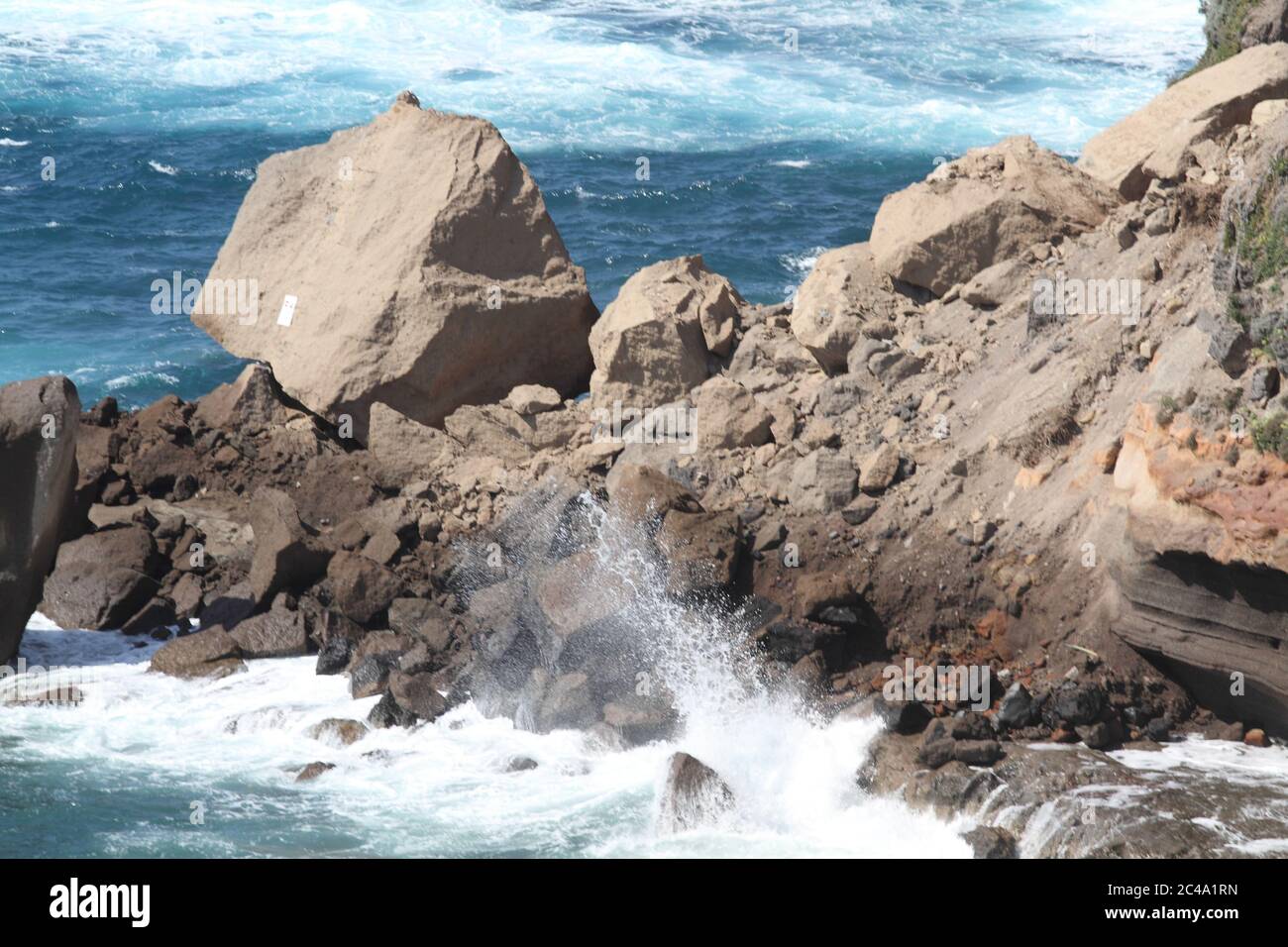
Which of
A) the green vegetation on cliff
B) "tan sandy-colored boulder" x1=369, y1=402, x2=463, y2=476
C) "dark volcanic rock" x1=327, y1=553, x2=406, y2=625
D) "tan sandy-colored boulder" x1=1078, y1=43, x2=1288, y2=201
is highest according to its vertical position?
the green vegetation on cliff

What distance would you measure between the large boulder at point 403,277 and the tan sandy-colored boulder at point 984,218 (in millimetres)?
3374

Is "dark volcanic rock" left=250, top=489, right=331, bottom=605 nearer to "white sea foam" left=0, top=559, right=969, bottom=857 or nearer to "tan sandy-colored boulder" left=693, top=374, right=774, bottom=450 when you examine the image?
"white sea foam" left=0, top=559, right=969, bottom=857

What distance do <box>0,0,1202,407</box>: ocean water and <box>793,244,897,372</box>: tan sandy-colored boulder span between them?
7.49 m

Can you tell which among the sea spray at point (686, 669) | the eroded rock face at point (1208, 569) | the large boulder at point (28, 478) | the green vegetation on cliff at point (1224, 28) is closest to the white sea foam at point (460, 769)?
the sea spray at point (686, 669)

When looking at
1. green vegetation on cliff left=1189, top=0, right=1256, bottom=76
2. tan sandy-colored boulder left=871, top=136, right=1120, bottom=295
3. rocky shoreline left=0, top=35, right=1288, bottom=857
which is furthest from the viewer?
green vegetation on cliff left=1189, top=0, right=1256, bottom=76

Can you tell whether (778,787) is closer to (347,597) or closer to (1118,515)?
(1118,515)

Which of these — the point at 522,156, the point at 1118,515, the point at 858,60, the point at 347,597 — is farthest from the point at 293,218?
the point at 858,60

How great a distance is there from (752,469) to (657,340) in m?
1.79

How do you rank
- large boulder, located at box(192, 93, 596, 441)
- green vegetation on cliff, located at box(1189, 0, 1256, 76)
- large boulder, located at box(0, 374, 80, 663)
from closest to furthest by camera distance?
large boulder, located at box(0, 374, 80, 663), large boulder, located at box(192, 93, 596, 441), green vegetation on cliff, located at box(1189, 0, 1256, 76)

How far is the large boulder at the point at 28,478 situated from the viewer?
13383 mm

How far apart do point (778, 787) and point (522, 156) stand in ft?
75.0

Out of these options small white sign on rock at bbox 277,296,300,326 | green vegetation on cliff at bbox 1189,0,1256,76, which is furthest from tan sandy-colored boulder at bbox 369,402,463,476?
green vegetation on cliff at bbox 1189,0,1256,76

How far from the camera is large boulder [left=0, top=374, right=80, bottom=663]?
43.9 ft

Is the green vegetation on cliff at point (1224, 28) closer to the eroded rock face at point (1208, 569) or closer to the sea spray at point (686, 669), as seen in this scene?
the eroded rock face at point (1208, 569)
